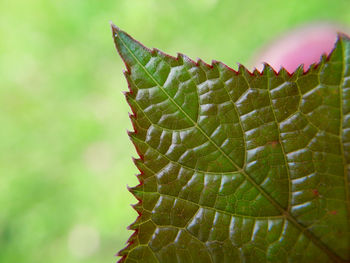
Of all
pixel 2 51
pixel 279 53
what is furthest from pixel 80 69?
pixel 279 53

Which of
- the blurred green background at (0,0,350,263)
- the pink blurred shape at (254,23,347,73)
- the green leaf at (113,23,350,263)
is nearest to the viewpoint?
the green leaf at (113,23,350,263)

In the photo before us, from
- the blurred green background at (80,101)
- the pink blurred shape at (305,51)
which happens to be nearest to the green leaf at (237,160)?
the pink blurred shape at (305,51)

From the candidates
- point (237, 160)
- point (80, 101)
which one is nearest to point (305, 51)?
point (237, 160)

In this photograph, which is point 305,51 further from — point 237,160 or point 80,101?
point 80,101

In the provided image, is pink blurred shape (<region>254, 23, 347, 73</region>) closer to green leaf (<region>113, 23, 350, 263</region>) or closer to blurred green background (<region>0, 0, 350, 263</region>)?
green leaf (<region>113, 23, 350, 263</region>)

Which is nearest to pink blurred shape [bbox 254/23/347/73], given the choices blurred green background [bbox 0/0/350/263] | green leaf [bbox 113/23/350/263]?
green leaf [bbox 113/23/350/263]

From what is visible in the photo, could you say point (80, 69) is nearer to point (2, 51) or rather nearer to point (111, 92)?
point (111, 92)
